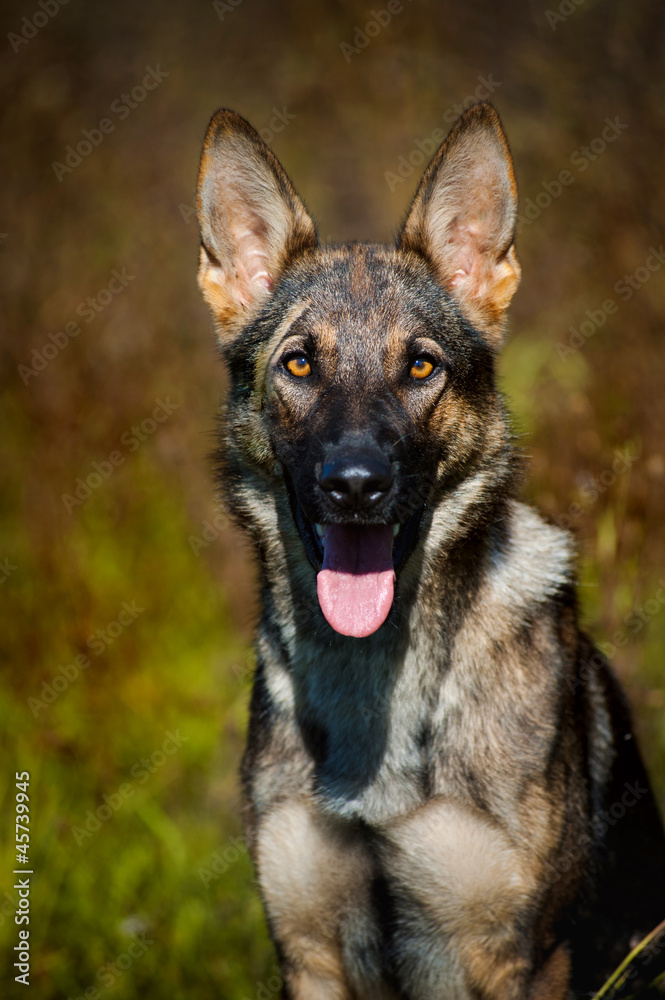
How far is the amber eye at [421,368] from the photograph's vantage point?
2568mm

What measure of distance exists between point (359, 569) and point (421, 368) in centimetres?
70

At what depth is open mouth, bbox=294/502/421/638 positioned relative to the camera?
231 cm

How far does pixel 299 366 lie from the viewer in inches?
103

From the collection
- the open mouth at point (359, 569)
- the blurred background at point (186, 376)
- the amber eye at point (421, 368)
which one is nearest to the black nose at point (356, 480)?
the open mouth at point (359, 569)

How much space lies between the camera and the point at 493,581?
268 centimetres

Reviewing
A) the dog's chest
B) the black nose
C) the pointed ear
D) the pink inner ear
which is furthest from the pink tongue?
the pink inner ear

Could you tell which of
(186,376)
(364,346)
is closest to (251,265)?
(364,346)

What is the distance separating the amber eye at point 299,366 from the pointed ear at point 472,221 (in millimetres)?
631

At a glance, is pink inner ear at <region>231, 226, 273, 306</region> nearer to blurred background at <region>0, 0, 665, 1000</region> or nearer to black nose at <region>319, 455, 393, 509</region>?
black nose at <region>319, 455, 393, 509</region>

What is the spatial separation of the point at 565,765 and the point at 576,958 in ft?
2.26

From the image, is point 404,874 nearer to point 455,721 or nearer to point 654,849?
point 455,721

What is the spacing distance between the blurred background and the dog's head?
2.84 ft

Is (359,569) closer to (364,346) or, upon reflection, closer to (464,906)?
(364,346)

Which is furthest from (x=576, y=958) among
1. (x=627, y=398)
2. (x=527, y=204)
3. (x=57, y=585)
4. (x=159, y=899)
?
(x=527, y=204)
